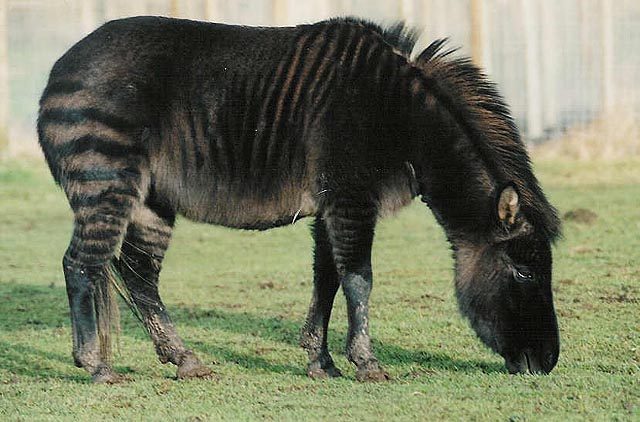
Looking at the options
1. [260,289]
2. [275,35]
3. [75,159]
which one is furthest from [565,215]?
[75,159]

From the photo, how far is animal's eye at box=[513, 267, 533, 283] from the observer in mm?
7172

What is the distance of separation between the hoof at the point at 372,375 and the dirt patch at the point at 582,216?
24.3 feet

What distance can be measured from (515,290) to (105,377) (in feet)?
8.88

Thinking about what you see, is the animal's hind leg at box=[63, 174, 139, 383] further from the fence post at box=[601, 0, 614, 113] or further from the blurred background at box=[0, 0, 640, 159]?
the fence post at box=[601, 0, 614, 113]

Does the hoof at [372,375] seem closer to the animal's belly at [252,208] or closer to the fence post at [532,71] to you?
the animal's belly at [252,208]

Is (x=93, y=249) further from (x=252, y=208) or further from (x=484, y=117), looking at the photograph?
(x=484, y=117)

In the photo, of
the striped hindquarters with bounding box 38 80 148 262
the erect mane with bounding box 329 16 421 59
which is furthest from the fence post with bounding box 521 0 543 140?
the striped hindquarters with bounding box 38 80 148 262

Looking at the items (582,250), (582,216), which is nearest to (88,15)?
(582,216)

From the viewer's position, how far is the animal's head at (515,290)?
711 cm

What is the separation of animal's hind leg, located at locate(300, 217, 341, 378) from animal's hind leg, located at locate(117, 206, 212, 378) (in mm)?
917

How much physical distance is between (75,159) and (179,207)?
0.78 m

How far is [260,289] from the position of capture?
11.3 m

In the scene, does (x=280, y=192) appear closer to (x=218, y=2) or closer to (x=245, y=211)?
(x=245, y=211)

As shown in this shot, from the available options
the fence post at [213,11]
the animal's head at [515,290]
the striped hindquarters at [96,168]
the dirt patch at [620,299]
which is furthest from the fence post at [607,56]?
the striped hindquarters at [96,168]
